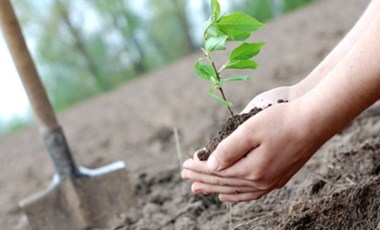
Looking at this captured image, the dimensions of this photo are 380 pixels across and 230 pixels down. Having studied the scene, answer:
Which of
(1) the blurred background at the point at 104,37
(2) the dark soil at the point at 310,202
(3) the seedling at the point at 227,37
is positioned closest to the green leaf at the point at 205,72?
(3) the seedling at the point at 227,37

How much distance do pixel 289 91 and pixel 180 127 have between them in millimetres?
1890

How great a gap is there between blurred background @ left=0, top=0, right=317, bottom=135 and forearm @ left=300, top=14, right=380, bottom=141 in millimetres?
5223

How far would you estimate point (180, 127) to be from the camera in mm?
3098

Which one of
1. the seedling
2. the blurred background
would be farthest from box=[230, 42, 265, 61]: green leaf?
the blurred background

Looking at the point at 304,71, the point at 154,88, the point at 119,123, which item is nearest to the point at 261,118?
the point at 304,71

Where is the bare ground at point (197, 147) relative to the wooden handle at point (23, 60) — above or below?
below

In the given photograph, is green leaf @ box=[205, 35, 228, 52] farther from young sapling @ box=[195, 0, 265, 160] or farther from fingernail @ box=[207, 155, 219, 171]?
fingernail @ box=[207, 155, 219, 171]

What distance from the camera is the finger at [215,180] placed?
103 centimetres

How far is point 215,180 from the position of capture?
3.47 feet

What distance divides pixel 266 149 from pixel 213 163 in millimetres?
101

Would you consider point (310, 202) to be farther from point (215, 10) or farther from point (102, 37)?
point (102, 37)

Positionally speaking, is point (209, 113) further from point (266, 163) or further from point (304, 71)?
point (266, 163)

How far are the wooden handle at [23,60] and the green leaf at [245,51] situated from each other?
109 centimetres

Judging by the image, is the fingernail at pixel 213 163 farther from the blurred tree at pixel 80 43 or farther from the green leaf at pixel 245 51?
the blurred tree at pixel 80 43
